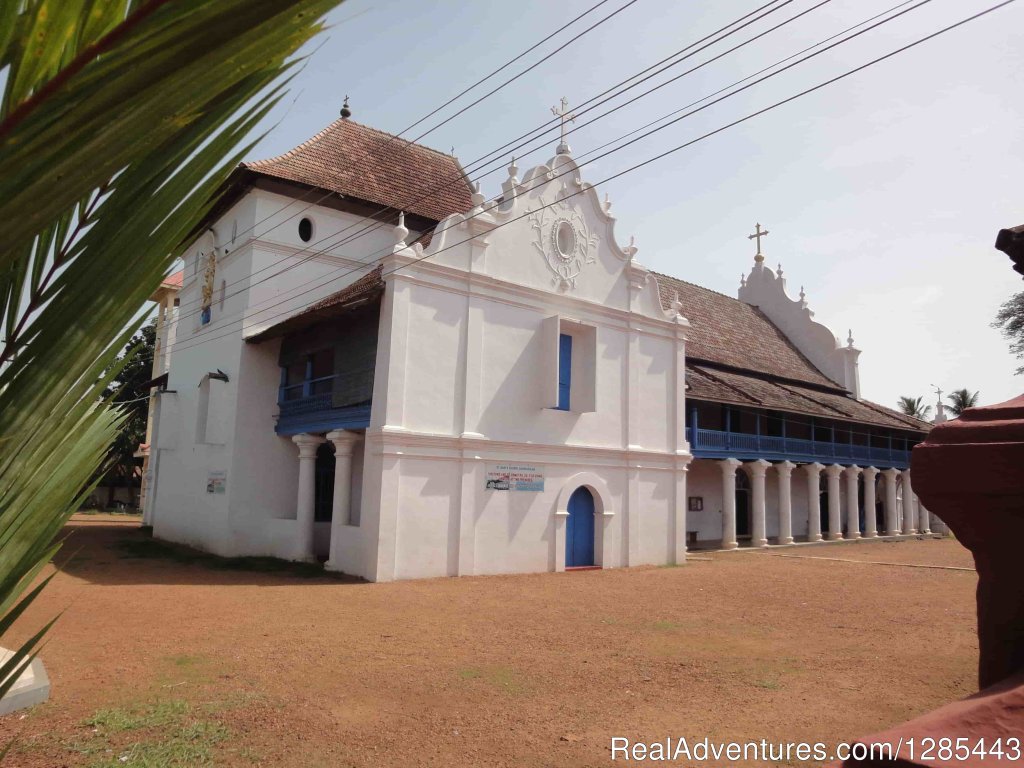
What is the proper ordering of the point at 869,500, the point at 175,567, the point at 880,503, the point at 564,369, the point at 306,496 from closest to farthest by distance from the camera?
the point at 175,567 → the point at 306,496 → the point at 564,369 → the point at 869,500 → the point at 880,503

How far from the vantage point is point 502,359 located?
1569 centimetres

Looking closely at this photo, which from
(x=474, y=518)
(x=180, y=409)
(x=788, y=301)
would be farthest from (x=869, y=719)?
(x=788, y=301)

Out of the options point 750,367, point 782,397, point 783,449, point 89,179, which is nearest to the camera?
point 89,179

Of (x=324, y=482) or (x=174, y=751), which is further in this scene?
(x=324, y=482)

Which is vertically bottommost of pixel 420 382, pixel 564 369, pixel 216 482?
pixel 216 482

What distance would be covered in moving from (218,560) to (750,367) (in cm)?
1963

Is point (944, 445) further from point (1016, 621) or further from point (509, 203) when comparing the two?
point (509, 203)

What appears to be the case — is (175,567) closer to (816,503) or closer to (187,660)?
(187,660)

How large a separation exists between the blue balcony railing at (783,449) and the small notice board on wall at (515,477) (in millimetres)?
7182

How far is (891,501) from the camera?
30.7 metres

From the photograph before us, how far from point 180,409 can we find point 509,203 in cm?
1188

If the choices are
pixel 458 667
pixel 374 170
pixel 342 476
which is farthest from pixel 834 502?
pixel 458 667

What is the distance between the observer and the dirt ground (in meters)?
5.32

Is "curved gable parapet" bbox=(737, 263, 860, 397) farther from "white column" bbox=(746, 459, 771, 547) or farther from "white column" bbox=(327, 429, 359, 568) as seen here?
"white column" bbox=(327, 429, 359, 568)
